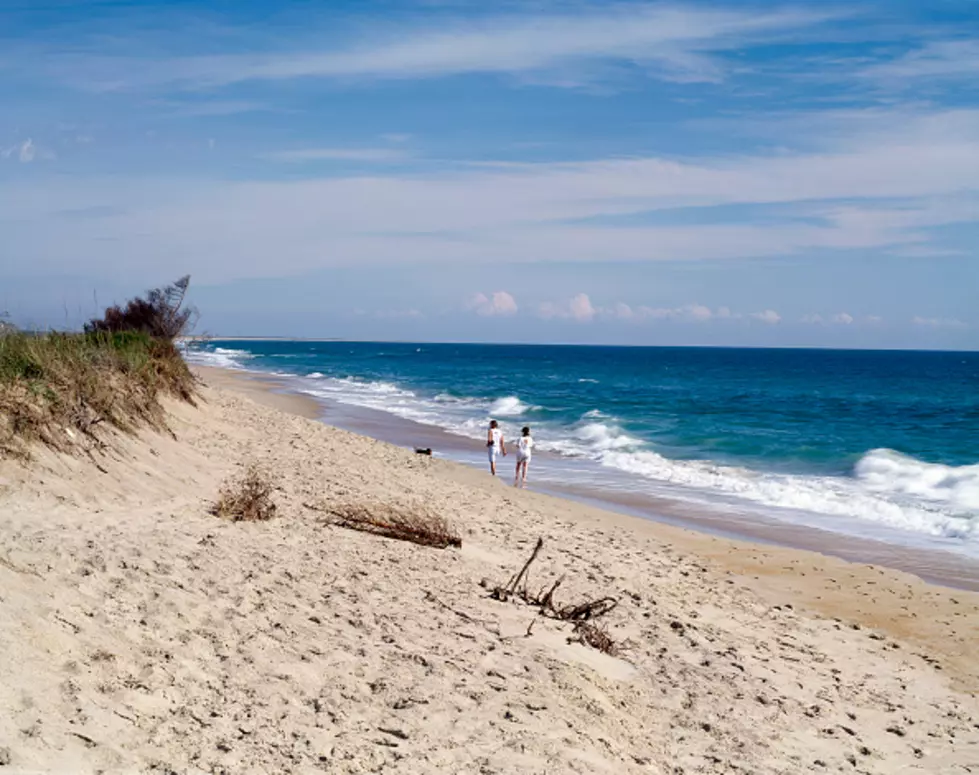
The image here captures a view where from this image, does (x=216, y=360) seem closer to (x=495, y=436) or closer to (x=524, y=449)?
(x=495, y=436)

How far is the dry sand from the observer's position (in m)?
4.66

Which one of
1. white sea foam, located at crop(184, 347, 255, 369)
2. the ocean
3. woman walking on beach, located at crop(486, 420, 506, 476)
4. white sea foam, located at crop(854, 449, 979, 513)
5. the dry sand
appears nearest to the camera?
the dry sand

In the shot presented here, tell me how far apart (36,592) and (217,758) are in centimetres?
194

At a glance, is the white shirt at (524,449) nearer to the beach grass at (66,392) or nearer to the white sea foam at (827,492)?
the white sea foam at (827,492)

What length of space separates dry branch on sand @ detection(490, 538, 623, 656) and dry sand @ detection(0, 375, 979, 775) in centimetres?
16

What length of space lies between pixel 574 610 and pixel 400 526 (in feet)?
8.04

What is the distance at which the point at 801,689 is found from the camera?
23.1ft

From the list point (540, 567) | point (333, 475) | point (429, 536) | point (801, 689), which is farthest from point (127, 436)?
point (801, 689)

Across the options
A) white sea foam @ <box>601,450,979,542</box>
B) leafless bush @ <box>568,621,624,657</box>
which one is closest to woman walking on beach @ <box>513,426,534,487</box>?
white sea foam @ <box>601,450,979,542</box>

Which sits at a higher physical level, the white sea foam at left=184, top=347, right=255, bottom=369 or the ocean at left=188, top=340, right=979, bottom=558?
the white sea foam at left=184, top=347, right=255, bottom=369

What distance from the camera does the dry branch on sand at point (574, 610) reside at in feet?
23.3

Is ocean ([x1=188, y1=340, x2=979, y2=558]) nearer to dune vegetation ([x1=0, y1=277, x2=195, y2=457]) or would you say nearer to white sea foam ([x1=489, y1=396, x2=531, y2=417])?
white sea foam ([x1=489, y1=396, x2=531, y2=417])

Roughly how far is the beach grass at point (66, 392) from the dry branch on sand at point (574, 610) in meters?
4.79

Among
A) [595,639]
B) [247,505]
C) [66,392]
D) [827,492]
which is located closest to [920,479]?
[827,492]
